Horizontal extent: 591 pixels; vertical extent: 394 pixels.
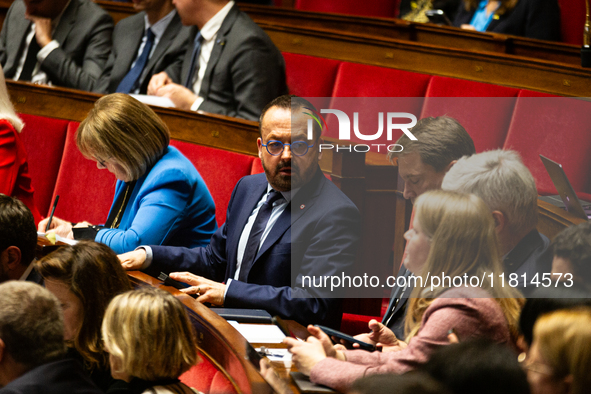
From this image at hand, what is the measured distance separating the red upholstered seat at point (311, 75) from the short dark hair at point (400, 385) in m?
1.86

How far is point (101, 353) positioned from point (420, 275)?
54cm

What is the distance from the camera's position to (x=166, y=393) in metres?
0.87

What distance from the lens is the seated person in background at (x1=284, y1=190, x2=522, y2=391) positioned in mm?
829

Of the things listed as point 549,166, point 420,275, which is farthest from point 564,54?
point 420,275

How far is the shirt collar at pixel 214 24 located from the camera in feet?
6.81

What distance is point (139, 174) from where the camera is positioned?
1480 mm

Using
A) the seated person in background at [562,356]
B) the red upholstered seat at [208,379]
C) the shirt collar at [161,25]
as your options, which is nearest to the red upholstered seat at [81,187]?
the shirt collar at [161,25]

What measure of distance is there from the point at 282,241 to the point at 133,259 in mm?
296

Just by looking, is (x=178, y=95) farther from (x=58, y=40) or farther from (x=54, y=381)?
(x=54, y=381)

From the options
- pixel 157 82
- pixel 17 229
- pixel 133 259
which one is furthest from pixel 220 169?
pixel 17 229

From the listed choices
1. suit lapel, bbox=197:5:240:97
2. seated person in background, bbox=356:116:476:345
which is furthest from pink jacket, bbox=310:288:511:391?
suit lapel, bbox=197:5:240:97

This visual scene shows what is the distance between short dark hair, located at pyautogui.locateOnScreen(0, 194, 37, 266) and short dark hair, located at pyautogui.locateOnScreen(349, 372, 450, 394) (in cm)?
89

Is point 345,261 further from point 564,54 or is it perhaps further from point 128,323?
point 564,54

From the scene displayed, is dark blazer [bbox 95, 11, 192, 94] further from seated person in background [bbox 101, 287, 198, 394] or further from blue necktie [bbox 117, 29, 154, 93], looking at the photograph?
seated person in background [bbox 101, 287, 198, 394]
